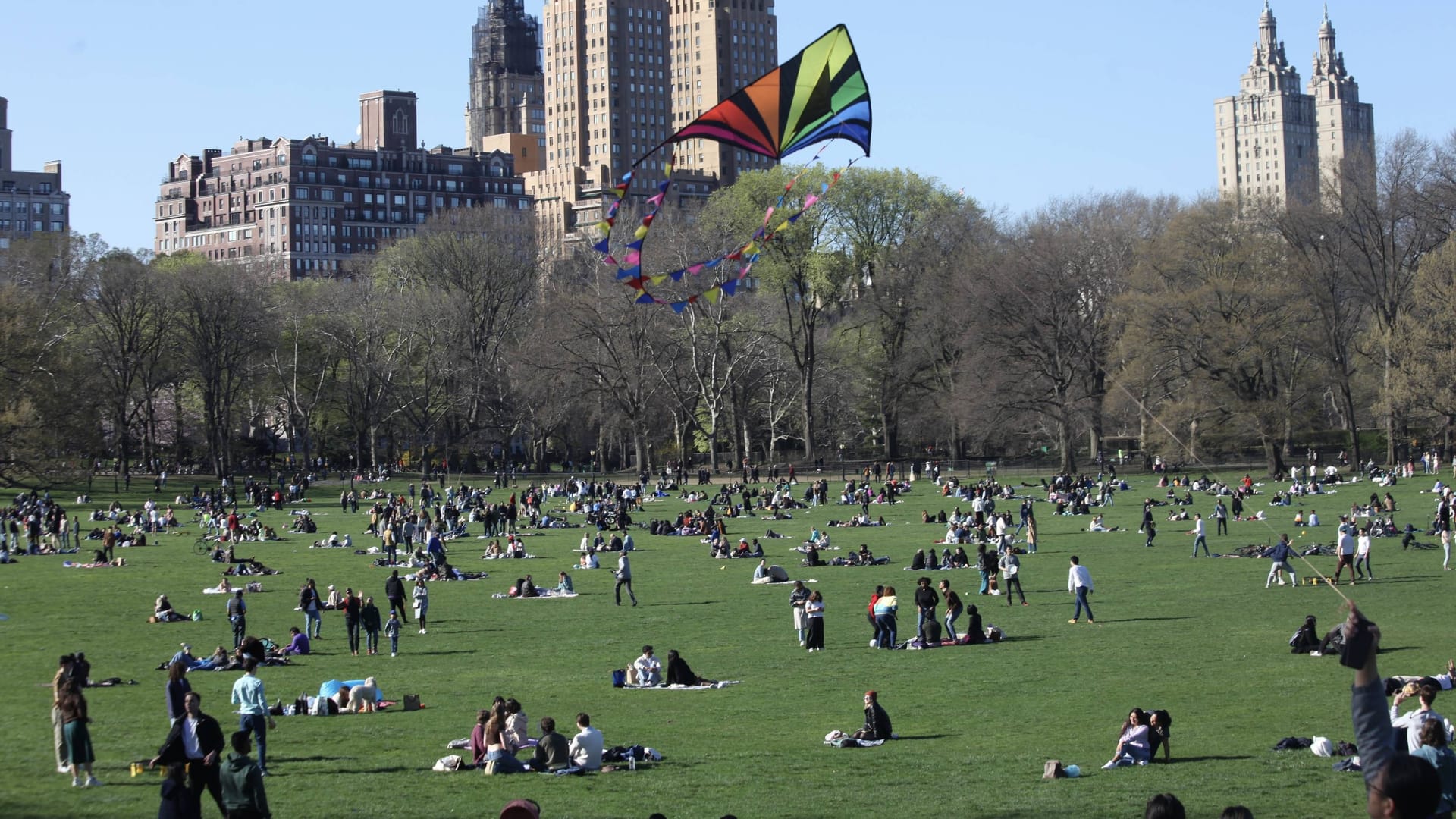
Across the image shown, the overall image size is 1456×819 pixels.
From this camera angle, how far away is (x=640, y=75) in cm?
18225

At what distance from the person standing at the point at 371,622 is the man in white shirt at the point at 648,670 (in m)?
4.83

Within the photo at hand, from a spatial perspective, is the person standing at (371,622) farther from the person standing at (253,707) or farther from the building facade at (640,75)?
the building facade at (640,75)

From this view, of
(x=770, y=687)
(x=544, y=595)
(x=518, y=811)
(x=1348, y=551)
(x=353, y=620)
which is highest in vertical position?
(x=518, y=811)

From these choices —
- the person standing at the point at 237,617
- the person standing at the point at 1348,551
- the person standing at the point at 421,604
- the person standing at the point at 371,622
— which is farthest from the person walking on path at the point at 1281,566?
the person standing at the point at 237,617

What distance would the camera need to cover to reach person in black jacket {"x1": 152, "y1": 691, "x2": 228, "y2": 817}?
12.2 meters

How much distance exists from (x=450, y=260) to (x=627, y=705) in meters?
71.8

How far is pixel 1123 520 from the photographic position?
4669 centimetres

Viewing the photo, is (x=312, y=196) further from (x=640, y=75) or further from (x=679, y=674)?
(x=679, y=674)

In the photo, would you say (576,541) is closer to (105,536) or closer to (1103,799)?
(105,536)

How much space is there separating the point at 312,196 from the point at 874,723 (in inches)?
6198

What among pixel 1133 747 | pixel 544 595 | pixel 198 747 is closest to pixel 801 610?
pixel 544 595

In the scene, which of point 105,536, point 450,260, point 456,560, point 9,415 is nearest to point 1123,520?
point 456,560

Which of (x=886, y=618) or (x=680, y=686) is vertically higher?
(x=886, y=618)

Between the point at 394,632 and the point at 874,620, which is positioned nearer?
the point at 874,620
